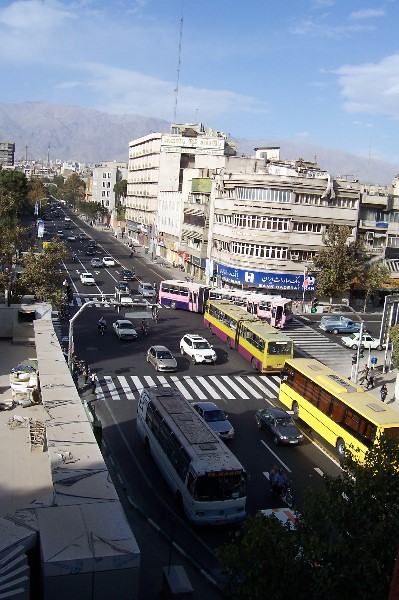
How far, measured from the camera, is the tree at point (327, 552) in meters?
9.42

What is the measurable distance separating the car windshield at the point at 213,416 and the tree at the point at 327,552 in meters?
13.7

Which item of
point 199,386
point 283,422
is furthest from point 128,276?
point 283,422

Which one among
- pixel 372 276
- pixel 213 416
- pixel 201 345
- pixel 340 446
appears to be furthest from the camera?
pixel 372 276

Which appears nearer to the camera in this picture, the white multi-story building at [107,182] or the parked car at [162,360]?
the parked car at [162,360]

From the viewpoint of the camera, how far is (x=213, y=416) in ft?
81.5

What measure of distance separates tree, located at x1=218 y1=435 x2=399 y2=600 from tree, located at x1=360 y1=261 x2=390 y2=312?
153 feet

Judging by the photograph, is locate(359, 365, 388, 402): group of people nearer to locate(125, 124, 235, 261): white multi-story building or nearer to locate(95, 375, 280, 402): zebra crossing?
locate(95, 375, 280, 402): zebra crossing

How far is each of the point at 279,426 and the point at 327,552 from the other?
1516cm

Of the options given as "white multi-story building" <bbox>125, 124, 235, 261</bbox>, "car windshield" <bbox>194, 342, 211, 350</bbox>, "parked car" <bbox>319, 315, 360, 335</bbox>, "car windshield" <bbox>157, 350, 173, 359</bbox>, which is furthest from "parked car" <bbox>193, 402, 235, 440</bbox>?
"white multi-story building" <bbox>125, 124, 235, 261</bbox>

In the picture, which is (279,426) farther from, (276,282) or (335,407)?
(276,282)

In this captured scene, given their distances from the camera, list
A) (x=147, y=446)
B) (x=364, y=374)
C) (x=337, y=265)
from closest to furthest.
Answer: (x=147, y=446) < (x=364, y=374) < (x=337, y=265)

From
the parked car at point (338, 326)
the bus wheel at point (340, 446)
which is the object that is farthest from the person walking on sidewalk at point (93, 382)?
the parked car at point (338, 326)

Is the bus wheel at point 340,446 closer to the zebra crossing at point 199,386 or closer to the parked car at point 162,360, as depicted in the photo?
the zebra crossing at point 199,386

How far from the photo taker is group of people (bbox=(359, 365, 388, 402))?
32219mm
